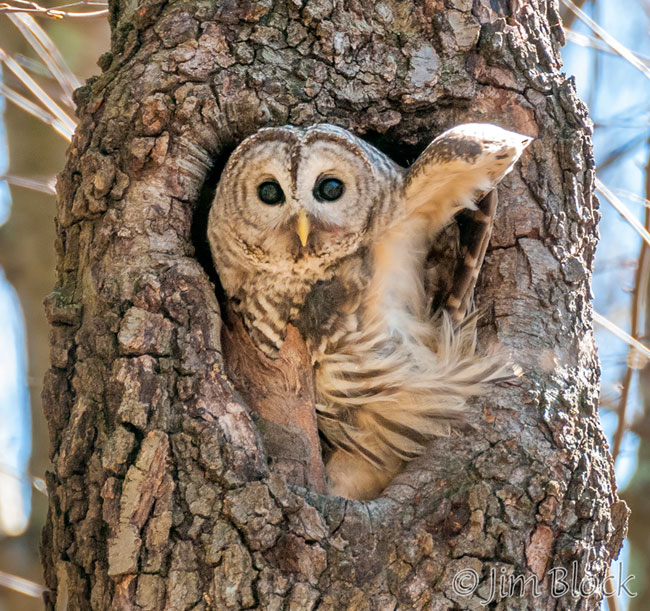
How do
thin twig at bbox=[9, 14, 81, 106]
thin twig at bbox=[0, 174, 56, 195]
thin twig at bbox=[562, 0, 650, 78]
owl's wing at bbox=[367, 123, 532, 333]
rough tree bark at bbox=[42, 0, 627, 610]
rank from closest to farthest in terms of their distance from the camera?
rough tree bark at bbox=[42, 0, 627, 610]
owl's wing at bbox=[367, 123, 532, 333]
thin twig at bbox=[562, 0, 650, 78]
thin twig at bbox=[9, 14, 81, 106]
thin twig at bbox=[0, 174, 56, 195]

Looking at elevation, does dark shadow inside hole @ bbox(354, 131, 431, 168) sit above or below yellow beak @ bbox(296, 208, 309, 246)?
above

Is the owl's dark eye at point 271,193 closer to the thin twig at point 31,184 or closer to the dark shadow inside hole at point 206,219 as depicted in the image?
the dark shadow inside hole at point 206,219

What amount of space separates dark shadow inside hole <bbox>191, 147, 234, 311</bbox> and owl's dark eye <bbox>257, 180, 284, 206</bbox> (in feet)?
0.47

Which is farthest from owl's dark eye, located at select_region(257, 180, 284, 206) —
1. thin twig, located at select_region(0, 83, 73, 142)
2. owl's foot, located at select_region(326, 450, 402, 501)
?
thin twig, located at select_region(0, 83, 73, 142)

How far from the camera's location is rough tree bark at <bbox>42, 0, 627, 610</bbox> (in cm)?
192

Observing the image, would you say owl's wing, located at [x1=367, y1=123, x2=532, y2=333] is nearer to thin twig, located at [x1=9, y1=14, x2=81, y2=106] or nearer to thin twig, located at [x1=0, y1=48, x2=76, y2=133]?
thin twig, located at [x1=0, y1=48, x2=76, y2=133]

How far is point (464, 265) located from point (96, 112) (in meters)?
1.16

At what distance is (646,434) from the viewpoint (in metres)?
3.93

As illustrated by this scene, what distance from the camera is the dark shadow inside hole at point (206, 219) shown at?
2.59 metres

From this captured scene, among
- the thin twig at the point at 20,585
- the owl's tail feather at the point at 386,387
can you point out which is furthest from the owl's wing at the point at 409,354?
the thin twig at the point at 20,585

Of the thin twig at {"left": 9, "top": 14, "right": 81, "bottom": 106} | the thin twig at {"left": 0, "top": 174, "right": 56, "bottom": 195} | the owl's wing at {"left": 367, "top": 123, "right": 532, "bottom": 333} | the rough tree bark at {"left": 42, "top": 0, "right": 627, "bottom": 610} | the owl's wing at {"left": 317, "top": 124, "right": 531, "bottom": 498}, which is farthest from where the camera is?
the thin twig at {"left": 0, "top": 174, "right": 56, "bottom": 195}

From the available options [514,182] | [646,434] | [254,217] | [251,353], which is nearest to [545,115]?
[514,182]

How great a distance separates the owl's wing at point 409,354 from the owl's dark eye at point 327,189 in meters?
0.20

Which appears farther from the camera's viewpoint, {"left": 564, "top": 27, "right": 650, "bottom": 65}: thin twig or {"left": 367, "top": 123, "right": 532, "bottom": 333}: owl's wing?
{"left": 564, "top": 27, "right": 650, "bottom": 65}: thin twig
